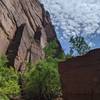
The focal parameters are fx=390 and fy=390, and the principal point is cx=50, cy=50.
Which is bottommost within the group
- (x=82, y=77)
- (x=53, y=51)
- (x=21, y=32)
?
(x=82, y=77)

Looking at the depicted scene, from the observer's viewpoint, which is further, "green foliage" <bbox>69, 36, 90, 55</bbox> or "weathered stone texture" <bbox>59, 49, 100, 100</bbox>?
"green foliage" <bbox>69, 36, 90, 55</bbox>

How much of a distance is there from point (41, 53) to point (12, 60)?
14262mm

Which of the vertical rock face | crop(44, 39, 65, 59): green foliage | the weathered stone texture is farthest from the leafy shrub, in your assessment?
crop(44, 39, 65, 59): green foliage

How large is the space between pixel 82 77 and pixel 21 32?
4793 centimetres

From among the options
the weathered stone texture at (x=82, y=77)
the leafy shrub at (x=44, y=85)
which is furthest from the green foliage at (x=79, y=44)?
the weathered stone texture at (x=82, y=77)

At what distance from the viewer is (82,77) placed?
2808 centimetres

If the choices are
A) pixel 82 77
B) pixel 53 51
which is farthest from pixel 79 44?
pixel 82 77

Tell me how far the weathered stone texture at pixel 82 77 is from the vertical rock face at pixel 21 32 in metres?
35.3

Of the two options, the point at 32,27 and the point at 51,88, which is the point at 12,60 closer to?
the point at 51,88

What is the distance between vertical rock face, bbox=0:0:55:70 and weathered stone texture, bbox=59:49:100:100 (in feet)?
116

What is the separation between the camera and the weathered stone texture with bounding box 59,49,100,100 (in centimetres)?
2750

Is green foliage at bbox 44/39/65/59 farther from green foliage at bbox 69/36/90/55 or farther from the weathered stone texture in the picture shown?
the weathered stone texture

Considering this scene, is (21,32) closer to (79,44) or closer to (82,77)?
(79,44)

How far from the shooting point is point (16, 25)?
78000mm
